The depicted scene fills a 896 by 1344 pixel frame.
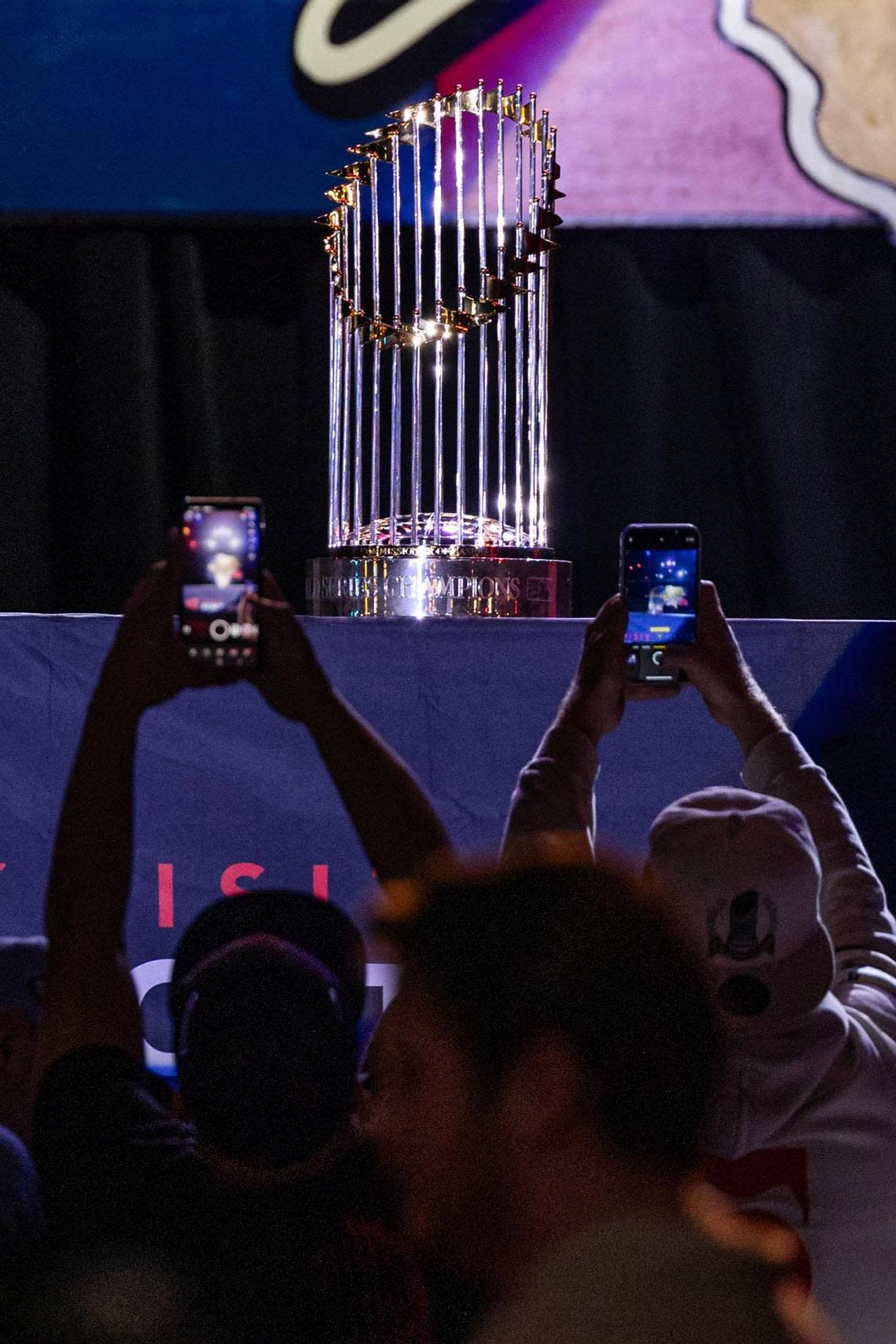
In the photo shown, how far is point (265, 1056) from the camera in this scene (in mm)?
828

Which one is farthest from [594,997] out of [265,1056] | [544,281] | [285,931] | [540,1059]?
[544,281]

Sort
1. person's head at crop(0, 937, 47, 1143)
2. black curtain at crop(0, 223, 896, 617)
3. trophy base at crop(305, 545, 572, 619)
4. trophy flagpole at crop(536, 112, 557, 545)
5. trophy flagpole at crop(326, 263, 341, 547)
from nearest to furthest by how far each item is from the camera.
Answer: person's head at crop(0, 937, 47, 1143), trophy base at crop(305, 545, 572, 619), trophy flagpole at crop(536, 112, 557, 545), trophy flagpole at crop(326, 263, 341, 547), black curtain at crop(0, 223, 896, 617)

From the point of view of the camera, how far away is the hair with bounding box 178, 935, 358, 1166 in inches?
32.6

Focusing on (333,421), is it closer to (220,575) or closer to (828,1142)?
(220,575)

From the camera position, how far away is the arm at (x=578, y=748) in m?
1.06

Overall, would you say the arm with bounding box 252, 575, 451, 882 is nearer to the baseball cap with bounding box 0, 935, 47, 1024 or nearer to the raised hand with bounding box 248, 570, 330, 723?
the raised hand with bounding box 248, 570, 330, 723

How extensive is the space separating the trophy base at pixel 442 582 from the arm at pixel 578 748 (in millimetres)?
142

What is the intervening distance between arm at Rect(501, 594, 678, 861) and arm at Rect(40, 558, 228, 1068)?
28 centimetres

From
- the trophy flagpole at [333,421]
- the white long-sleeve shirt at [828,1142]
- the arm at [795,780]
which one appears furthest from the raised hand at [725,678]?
the trophy flagpole at [333,421]

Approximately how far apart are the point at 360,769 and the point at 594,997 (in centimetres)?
40

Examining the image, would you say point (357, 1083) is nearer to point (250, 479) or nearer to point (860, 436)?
point (250, 479)

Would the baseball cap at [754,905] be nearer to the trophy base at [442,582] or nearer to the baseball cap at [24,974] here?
the trophy base at [442,582]

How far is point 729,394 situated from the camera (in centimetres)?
219

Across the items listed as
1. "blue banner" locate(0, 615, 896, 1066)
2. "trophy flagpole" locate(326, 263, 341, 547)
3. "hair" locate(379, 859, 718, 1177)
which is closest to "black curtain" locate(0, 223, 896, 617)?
"trophy flagpole" locate(326, 263, 341, 547)
